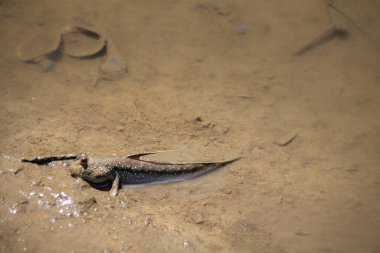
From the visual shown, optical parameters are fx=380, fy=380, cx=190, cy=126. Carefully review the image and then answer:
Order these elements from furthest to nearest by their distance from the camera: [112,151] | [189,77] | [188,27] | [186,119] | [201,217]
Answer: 1. [188,27]
2. [189,77]
3. [186,119]
4. [112,151]
5. [201,217]

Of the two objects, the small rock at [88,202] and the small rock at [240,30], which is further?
the small rock at [240,30]

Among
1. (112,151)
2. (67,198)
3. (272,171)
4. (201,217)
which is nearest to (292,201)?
(272,171)

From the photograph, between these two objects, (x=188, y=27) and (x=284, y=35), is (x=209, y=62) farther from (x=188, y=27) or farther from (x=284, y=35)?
(x=284, y=35)

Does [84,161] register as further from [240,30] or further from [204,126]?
[240,30]

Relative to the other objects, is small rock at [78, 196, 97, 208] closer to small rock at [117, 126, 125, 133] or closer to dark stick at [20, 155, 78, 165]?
dark stick at [20, 155, 78, 165]

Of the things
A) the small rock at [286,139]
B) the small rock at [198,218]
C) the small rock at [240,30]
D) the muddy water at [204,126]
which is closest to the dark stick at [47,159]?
the muddy water at [204,126]

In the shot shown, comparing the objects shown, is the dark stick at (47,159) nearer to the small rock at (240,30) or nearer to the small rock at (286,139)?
the small rock at (286,139)

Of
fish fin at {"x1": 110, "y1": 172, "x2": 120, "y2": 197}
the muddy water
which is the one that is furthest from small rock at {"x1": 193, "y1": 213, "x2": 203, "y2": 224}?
fish fin at {"x1": 110, "y1": 172, "x2": 120, "y2": 197}
